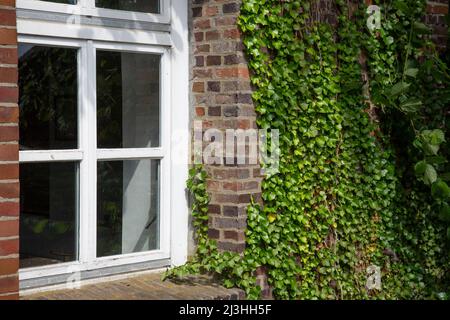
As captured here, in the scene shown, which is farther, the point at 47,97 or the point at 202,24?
the point at 202,24

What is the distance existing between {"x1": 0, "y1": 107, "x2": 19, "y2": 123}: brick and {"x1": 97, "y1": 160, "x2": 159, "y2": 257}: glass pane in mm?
803

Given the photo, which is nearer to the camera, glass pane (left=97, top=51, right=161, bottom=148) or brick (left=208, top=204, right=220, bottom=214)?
glass pane (left=97, top=51, right=161, bottom=148)

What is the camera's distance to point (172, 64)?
4.54 metres

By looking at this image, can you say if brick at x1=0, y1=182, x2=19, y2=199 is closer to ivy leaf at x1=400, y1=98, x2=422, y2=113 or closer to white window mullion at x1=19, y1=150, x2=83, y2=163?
white window mullion at x1=19, y1=150, x2=83, y2=163

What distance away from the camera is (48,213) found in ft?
13.0

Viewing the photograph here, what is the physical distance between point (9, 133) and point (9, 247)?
1.84 feet

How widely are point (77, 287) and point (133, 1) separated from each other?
1765 mm

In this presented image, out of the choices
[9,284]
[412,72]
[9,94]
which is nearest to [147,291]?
[9,284]

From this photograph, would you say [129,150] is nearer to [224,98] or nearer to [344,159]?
[224,98]

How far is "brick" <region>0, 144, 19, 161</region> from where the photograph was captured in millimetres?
3453

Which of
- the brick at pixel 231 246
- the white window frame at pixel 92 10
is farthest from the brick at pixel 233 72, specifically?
the brick at pixel 231 246

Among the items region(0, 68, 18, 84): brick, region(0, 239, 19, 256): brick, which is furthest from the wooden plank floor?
region(0, 68, 18, 84): brick

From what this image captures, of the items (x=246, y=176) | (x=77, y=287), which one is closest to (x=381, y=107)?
(x=246, y=176)

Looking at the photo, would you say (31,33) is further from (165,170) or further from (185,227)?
(185,227)
